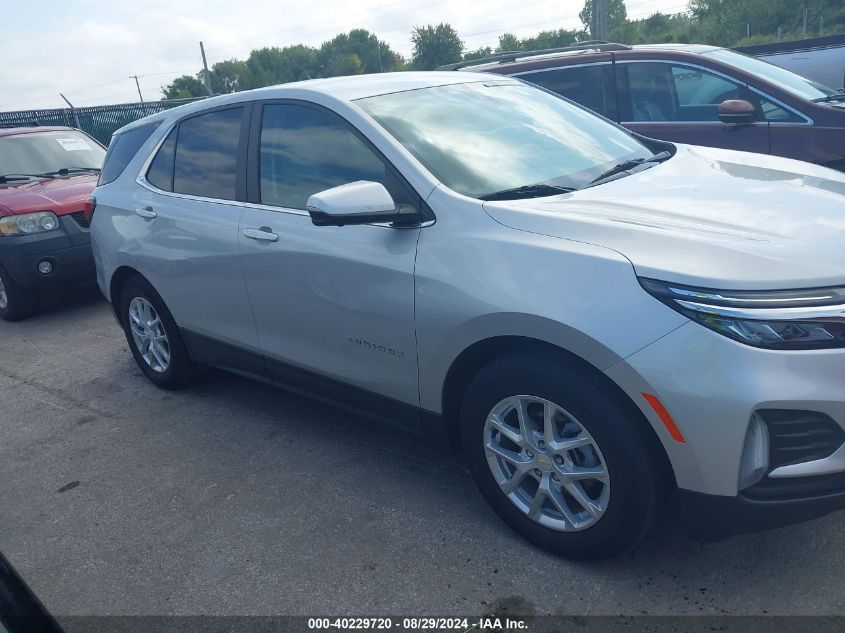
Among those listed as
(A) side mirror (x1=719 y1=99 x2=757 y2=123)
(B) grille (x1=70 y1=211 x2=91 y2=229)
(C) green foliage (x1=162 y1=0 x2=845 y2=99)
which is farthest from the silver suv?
(C) green foliage (x1=162 y1=0 x2=845 y2=99)

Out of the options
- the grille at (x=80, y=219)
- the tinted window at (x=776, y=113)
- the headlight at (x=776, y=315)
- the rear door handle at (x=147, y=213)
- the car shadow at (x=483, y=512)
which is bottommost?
the car shadow at (x=483, y=512)

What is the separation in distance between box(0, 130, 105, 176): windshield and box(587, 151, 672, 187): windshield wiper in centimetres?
578

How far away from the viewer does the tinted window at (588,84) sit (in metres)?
6.58

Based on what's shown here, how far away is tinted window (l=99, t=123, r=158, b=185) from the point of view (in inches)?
192

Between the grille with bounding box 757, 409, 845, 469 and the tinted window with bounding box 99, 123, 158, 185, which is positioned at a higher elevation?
the tinted window with bounding box 99, 123, 158, 185

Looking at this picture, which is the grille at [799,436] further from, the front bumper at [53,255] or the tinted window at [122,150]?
the front bumper at [53,255]

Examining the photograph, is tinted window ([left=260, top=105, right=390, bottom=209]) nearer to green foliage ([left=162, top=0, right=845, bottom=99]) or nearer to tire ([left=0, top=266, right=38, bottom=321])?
tire ([left=0, top=266, right=38, bottom=321])

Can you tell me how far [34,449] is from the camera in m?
4.29

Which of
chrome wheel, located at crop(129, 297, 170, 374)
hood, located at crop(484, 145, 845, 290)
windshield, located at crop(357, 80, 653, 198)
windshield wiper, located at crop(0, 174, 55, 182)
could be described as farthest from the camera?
windshield wiper, located at crop(0, 174, 55, 182)

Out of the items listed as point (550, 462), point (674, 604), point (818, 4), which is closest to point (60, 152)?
point (550, 462)

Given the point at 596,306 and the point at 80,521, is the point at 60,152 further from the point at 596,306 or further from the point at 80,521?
the point at 596,306

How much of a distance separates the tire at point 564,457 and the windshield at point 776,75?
433 centimetres

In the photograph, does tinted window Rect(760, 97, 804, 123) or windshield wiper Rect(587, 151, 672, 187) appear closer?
windshield wiper Rect(587, 151, 672, 187)

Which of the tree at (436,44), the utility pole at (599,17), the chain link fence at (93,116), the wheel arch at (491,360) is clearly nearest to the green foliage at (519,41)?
the tree at (436,44)
